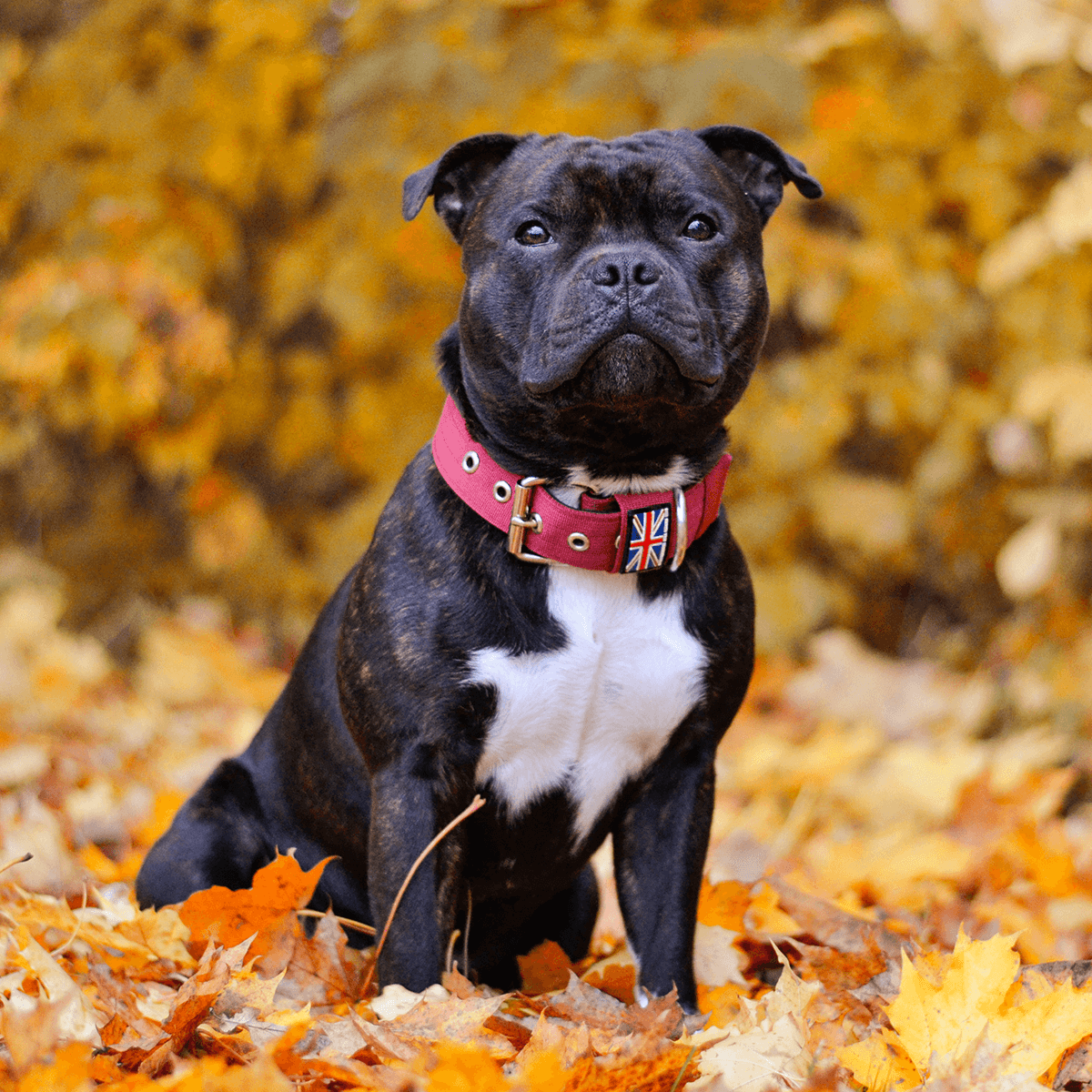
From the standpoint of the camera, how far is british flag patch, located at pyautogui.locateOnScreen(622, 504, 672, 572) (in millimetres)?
2168

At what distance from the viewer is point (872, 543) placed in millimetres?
5902

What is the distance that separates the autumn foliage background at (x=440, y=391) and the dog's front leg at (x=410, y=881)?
1550 mm

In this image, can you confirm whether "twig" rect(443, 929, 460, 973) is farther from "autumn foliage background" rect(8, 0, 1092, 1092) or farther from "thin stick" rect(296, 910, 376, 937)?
"autumn foliage background" rect(8, 0, 1092, 1092)

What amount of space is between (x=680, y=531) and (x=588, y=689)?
32cm

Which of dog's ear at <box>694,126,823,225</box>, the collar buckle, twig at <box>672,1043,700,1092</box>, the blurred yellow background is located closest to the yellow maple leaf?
twig at <box>672,1043,700,1092</box>

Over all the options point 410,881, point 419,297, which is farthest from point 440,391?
point 410,881

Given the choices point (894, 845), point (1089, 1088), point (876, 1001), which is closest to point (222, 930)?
point (876, 1001)

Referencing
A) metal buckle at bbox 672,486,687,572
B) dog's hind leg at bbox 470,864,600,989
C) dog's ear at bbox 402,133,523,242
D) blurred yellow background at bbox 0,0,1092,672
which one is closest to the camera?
metal buckle at bbox 672,486,687,572

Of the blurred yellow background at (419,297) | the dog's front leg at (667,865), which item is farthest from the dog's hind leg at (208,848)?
the blurred yellow background at (419,297)

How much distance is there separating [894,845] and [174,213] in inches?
175

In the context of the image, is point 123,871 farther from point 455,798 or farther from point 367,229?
point 367,229

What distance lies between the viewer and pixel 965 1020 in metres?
1.79

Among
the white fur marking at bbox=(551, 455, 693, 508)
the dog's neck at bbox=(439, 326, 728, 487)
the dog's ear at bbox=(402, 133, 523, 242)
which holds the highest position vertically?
the dog's ear at bbox=(402, 133, 523, 242)

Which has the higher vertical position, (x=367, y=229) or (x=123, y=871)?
(x=367, y=229)
